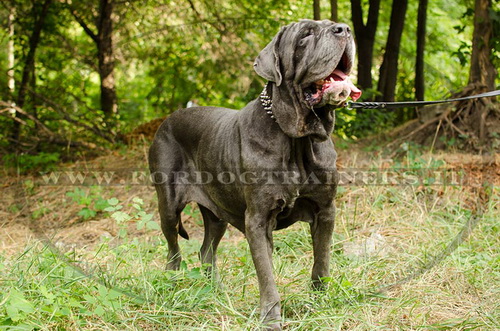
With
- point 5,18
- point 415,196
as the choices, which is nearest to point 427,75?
point 415,196

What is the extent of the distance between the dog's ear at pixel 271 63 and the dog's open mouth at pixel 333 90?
183 millimetres

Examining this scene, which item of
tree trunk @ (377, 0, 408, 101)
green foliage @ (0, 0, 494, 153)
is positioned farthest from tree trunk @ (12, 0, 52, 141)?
tree trunk @ (377, 0, 408, 101)

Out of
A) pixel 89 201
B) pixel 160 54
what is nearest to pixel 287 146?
pixel 89 201

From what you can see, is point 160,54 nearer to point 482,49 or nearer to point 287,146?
point 482,49

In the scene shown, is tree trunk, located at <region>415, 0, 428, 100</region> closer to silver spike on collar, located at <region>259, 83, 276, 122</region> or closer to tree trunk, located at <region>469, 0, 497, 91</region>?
tree trunk, located at <region>469, 0, 497, 91</region>

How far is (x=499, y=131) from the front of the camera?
265 inches

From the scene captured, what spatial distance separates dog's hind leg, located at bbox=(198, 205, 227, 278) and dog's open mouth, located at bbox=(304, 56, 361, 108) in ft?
5.45

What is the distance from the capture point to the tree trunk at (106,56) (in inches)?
352

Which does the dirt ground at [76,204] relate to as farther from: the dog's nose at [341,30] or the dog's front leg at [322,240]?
the dog's nose at [341,30]

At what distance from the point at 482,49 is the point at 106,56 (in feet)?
19.1

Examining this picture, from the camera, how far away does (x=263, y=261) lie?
315cm

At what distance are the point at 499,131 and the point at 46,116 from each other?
6.53 meters

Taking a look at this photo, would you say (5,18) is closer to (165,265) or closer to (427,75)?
(165,265)

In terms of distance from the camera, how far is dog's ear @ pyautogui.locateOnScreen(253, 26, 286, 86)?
9.81ft
